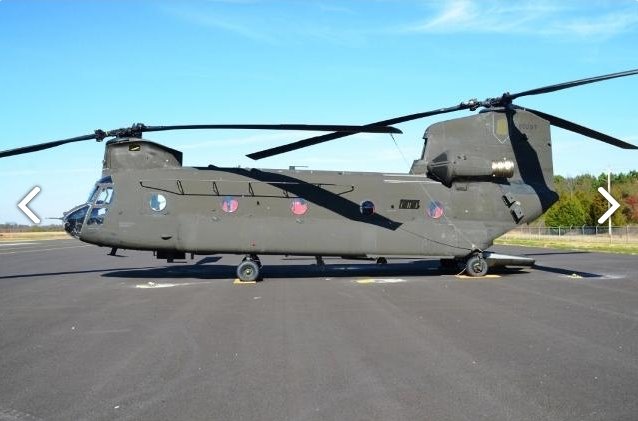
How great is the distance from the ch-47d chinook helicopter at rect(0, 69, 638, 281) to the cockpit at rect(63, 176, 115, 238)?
3 cm

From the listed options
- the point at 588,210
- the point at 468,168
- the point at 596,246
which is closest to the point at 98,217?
the point at 468,168

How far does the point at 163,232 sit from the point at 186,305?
4799mm

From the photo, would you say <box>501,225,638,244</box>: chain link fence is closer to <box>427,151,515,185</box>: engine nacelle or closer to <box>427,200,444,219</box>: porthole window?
<box>427,151,515,185</box>: engine nacelle

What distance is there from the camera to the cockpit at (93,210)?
48.8 ft

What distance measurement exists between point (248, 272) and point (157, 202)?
3.15 metres

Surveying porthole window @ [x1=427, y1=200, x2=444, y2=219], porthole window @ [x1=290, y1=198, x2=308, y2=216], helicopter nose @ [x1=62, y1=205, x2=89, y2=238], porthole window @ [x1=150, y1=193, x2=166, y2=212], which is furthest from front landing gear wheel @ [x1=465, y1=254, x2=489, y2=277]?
helicopter nose @ [x1=62, y1=205, x2=89, y2=238]

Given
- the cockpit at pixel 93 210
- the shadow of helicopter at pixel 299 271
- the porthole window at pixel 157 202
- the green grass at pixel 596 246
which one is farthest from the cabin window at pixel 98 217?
the green grass at pixel 596 246

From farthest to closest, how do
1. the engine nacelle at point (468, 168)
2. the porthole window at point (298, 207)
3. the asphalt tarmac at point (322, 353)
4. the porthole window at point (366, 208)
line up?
1. the engine nacelle at point (468, 168)
2. the porthole window at point (366, 208)
3. the porthole window at point (298, 207)
4. the asphalt tarmac at point (322, 353)

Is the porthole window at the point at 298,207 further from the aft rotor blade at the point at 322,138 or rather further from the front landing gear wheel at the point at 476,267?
the front landing gear wheel at the point at 476,267

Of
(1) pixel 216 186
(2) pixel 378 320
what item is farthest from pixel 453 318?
(1) pixel 216 186

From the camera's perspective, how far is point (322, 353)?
675 cm

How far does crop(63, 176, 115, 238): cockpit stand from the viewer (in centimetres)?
1488

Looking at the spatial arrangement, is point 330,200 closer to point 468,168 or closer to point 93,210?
point 468,168

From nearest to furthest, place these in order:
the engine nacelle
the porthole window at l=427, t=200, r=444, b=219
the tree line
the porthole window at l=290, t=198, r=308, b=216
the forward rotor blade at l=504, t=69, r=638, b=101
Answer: the forward rotor blade at l=504, t=69, r=638, b=101 → the porthole window at l=290, t=198, r=308, b=216 → the engine nacelle → the porthole window at l=427, t=200, r=444, b=219 → the tree line
